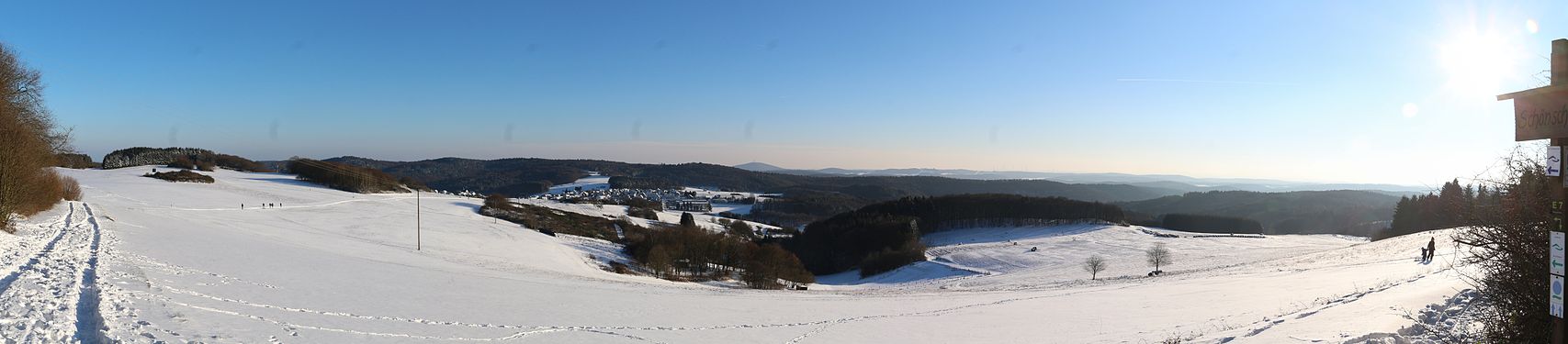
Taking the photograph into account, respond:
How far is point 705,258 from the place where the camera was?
47.1 metres

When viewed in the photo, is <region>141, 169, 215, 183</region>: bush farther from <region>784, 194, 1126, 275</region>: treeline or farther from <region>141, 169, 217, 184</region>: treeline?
<region>784, 194, 1126, 275</region>: treeline

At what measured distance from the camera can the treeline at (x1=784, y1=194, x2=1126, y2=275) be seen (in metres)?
76.1

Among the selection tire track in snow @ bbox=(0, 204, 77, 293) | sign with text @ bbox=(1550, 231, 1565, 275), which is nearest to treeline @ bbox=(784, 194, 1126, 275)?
tire track in snow @ bbox=(0, 204, 77, 293)

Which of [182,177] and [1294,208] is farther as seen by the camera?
[1294,208]

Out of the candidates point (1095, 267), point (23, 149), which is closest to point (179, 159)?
point (23, 149)

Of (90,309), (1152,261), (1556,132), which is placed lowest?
(1152,261)

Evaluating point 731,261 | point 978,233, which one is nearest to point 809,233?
point 978,233

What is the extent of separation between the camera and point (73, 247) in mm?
15875

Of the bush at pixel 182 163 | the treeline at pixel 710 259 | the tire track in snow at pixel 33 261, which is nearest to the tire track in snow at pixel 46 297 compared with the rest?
the tire track in snow at pixel 33 261

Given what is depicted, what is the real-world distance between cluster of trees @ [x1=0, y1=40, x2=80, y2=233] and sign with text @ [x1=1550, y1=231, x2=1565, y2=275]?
2975 centimetres

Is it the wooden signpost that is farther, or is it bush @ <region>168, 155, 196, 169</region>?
bush @ <region>168, 155, 196, 169</region>

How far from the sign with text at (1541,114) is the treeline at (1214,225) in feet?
376

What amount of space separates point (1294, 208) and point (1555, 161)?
196455 millimetres

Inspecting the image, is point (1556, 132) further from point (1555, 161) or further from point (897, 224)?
point (897, 224)
